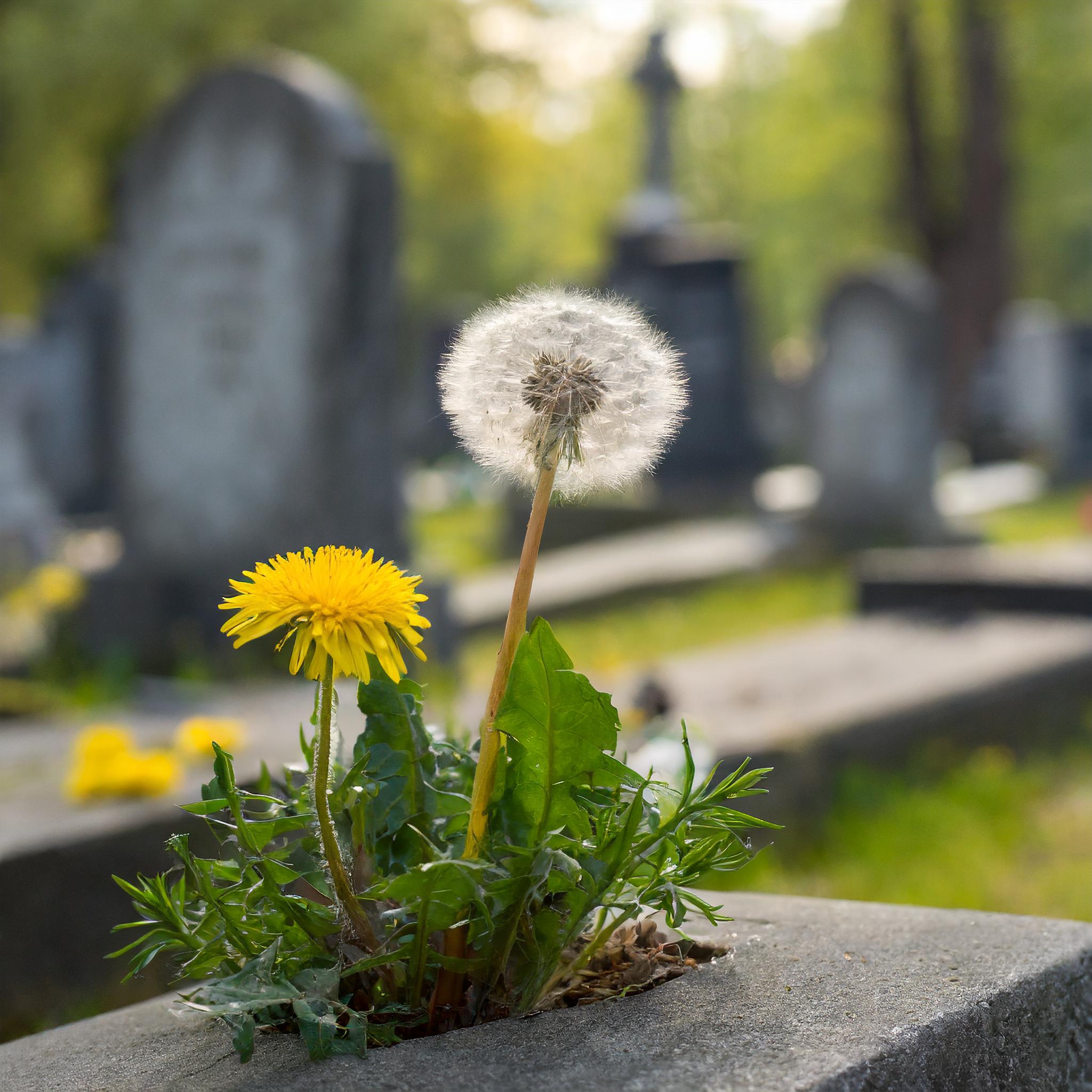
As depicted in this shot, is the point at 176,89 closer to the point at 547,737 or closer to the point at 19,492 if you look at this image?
the point at 19,492

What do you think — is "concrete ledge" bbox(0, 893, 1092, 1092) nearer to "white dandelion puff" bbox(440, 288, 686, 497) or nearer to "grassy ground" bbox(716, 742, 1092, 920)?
"white dandelion puff" bbox(440, 288, 686, 497)

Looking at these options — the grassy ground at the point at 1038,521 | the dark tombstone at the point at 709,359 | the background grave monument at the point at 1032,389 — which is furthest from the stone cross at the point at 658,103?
the background grave monument at the point at 1032,389

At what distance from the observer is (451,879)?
122 centimetres

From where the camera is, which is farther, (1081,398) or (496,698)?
(1081,398)

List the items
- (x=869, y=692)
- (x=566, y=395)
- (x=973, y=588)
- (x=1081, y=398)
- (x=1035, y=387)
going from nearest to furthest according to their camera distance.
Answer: (x=566, y=395)
(x=869, y=692)
(x=973, y=588)
(x=1081, y=398)
(x=1035, y=387)

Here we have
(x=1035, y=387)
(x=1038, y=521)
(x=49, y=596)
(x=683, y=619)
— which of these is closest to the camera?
(x=49, y=596)

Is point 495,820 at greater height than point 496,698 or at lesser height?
lesser

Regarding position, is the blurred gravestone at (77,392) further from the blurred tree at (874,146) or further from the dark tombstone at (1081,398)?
the blurred tree at (874,146)

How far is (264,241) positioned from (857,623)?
2.84 m

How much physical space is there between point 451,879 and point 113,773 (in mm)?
1690

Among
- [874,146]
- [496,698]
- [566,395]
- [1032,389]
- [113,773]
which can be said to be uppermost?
[874,146]

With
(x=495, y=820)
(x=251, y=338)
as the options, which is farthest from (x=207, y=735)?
(x=251, y=338)

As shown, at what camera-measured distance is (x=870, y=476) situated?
1084cm

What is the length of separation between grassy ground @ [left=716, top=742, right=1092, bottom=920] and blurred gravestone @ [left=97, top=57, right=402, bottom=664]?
7.52 ft
